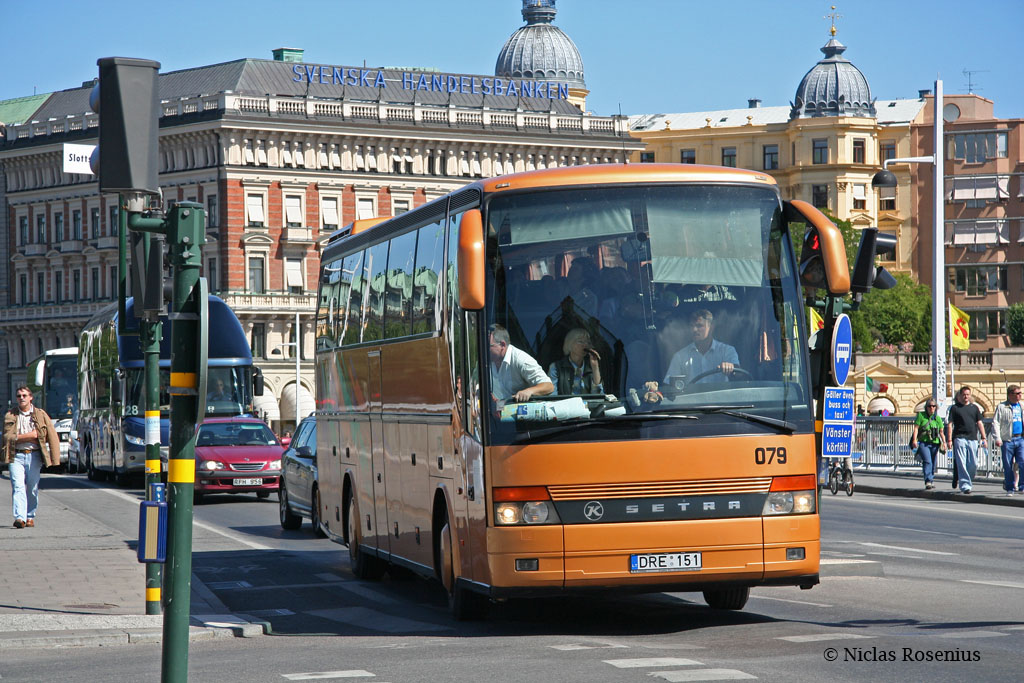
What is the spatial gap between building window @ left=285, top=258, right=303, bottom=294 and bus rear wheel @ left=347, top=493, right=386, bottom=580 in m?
88.7

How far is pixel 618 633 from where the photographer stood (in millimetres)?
12820

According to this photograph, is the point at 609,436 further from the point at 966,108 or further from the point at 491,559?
the point at 966,108

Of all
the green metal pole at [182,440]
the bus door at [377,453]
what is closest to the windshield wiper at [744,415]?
the green metal pole at [182,440]

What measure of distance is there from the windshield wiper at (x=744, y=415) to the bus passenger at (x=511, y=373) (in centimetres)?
109

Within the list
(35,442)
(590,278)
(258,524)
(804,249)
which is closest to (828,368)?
(804,249)

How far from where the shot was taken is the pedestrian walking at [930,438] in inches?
1328

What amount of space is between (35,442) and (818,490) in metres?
13.5

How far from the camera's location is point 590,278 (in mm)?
12383

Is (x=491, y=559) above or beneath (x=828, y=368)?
beneath

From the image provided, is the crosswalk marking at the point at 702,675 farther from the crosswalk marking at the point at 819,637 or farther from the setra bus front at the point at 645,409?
the setra bus front at the point at 645,409

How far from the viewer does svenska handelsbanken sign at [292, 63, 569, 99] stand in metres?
110

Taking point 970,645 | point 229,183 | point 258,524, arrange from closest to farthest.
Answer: point 970,645 < point 258,524 < point 229,183

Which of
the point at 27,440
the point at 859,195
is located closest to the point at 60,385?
the point at 27,440

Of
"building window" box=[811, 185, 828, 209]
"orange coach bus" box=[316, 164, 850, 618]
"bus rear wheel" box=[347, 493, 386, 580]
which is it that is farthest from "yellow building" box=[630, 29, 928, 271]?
"orange coach bus" box=[316, 164, 850, 618]
